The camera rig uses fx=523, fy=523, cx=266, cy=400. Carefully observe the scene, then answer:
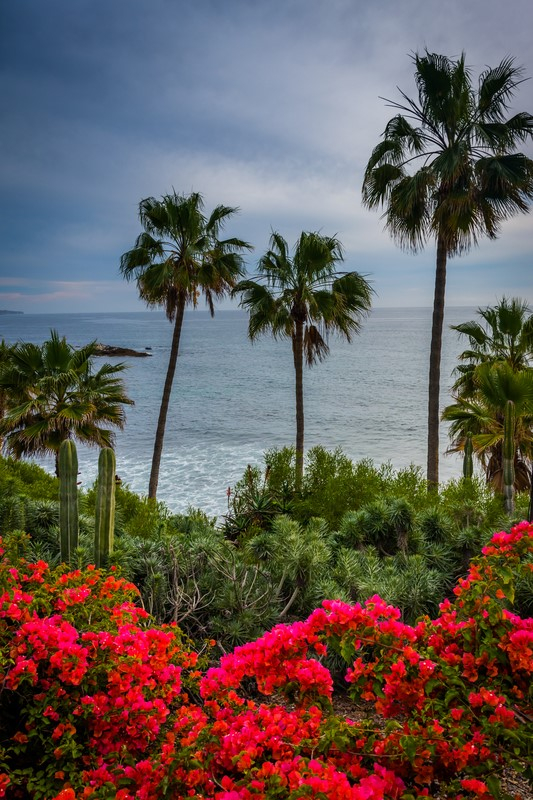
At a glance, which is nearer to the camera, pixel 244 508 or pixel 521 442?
pixel 244 508

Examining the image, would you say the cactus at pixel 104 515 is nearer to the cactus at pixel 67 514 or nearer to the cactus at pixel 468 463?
the cactus at pixel 67 514

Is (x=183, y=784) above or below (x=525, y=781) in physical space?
above

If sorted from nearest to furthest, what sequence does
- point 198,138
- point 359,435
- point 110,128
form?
point 359,435, point 110,128, point 198,138

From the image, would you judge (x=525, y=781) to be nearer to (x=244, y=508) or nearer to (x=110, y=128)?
(x=244, y=508)

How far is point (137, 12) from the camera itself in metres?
13.9

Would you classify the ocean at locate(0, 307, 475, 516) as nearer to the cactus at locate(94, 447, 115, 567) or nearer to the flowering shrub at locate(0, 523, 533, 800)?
the cactus at locate(94, 447, 115, 567)

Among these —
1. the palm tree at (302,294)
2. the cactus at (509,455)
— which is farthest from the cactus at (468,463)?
the palm tree at (302,294)

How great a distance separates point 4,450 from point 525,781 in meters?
11.3

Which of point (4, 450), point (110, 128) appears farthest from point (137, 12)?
point (110, 128)

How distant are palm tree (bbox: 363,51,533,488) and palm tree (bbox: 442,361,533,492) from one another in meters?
0.95

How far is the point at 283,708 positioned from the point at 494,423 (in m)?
10.5

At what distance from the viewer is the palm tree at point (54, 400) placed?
1067 cm

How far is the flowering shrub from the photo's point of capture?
1948mm

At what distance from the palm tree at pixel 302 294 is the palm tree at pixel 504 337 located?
2906 millimetres
